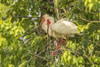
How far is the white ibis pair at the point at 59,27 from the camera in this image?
387 cm

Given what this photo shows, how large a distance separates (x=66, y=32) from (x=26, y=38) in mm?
1173

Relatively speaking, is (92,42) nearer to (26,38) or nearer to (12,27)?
(26,38)

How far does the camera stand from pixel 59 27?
395 cm

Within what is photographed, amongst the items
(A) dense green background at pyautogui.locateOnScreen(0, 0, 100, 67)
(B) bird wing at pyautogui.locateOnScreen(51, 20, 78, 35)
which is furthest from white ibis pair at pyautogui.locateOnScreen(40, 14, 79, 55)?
(A) dense green background at pyautogui.locateOnScreen(0, 0, 100, 67)

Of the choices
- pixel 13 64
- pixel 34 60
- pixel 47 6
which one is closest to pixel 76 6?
pixel 47 6

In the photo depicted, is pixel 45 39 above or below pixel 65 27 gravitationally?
below

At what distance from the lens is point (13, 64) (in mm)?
4375

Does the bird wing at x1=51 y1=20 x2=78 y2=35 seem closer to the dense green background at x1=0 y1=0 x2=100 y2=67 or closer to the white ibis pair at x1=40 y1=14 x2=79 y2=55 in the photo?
the white ibis pair at x1=40 y1=14 x2=79 y2=55

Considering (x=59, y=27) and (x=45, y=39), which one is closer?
(x=59, y=27)

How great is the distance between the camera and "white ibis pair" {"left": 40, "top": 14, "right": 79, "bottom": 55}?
12.7 feet

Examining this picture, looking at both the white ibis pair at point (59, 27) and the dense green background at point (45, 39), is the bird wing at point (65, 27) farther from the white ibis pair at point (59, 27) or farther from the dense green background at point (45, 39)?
the dense green background at point (45, 39)

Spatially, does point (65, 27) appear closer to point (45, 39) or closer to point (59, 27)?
point (59, 27)

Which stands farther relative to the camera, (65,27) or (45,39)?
(45,39)

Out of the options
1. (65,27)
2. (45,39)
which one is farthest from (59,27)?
(45,39)
